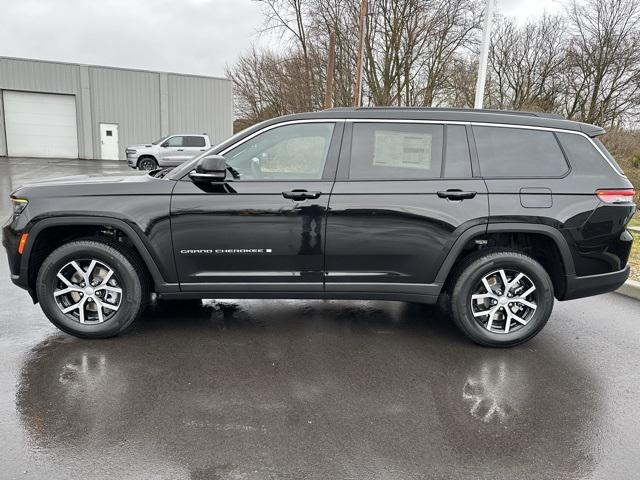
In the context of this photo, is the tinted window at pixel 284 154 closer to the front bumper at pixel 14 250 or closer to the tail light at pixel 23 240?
the tail light at pixel 23 240

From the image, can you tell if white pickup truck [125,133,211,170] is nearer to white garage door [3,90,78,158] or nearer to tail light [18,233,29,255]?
white garage door [3,90,78,158]

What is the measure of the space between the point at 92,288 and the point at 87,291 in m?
0.05

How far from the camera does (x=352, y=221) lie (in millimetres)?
3947

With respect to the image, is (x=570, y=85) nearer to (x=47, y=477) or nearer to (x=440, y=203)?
(x=440, y=203)

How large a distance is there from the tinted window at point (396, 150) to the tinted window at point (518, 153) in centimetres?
37

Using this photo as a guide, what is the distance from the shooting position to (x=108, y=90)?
30.6 meters

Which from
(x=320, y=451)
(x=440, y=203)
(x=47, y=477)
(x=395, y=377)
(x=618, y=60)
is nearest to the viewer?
(x=47, y=477)

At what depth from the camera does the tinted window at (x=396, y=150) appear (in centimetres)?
402

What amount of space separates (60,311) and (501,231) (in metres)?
3.61

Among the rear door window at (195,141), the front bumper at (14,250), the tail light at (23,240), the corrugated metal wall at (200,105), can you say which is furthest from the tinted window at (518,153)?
the corrugated metal wall at (200,105)

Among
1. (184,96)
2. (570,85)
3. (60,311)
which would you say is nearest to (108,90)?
(184,96)

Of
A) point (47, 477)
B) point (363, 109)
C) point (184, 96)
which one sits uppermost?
point (184, 96)

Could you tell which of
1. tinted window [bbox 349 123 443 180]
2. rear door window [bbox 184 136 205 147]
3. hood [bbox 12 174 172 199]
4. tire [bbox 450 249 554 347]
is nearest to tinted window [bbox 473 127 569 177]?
tinted window [bbox 349 123 443 180]

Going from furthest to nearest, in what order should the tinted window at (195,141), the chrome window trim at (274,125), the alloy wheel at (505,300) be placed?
the tinted window at (195,141)
the alloy wheel at (505,300)
the chrome window trim at (274,125)
